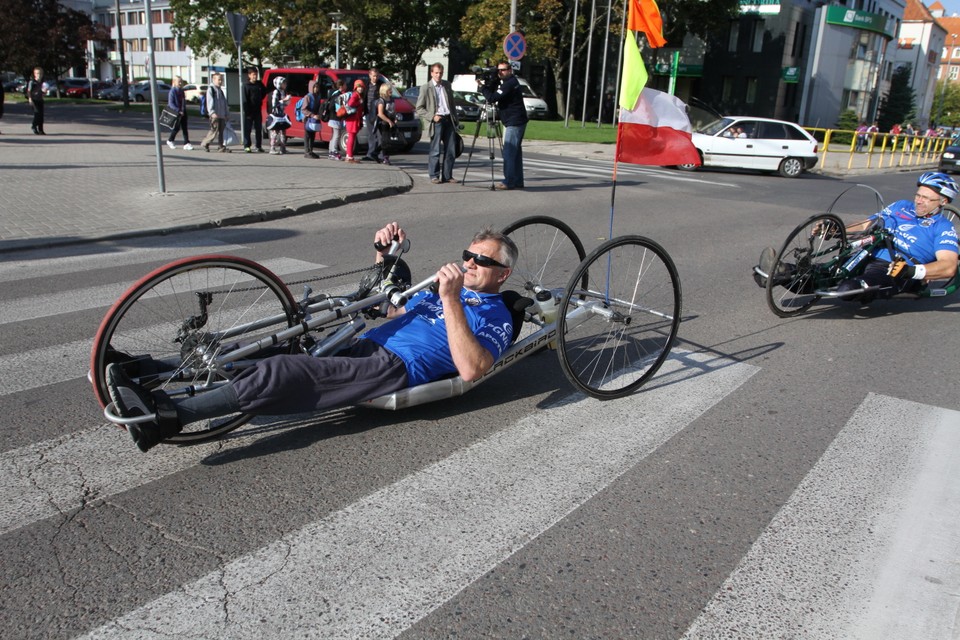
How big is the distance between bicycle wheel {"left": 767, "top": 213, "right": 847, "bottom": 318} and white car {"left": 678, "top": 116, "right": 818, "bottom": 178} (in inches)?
589

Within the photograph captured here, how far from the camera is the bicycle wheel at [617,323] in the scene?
13.8 ft

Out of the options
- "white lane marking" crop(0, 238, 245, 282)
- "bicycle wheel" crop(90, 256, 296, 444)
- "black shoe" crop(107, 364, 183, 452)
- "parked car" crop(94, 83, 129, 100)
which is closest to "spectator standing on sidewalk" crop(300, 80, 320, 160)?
"white lane marking" crop(0, 238, 245, 282)

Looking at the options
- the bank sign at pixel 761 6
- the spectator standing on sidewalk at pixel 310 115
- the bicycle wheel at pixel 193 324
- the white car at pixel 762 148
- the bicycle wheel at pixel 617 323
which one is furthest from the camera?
the bank sign at pixel 761 6

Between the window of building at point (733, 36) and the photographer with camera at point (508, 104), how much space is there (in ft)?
135

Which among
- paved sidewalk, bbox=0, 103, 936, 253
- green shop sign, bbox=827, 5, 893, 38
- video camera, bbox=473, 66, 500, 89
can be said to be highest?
green shop sign, bbox=827, 5, 893, 38

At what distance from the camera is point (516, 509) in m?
3.14

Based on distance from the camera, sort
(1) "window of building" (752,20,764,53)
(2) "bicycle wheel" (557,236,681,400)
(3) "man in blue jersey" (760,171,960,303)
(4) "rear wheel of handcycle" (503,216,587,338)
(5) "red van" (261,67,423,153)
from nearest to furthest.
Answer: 1. (2) "bicycle wheel" (557,236,681,400)
2. (4) "rear wheel of handcycle" (503,216,587,338)
3. (3) "man in blue jersey" (760,171,960,303)
4. (5) "red van" (261,67,423,153)
5. (1) "window of building" (752,20,764,53)

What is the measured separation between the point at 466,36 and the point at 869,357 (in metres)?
39.6

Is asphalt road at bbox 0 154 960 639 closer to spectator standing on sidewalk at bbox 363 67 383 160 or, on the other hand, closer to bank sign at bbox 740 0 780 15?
spectator standing on sidewalk at bbox 363 67 383 160

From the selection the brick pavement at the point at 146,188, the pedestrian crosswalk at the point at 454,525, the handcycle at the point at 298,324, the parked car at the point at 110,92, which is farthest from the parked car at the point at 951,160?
the parked car at the point at 110,92

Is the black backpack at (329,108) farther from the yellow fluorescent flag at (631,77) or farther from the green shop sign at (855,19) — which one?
the green shop sign at (855,19)

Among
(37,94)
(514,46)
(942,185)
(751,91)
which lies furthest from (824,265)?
(751,91)

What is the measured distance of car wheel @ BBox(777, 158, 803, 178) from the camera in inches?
813

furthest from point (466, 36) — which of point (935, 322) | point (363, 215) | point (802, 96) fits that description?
point (935, 322)
